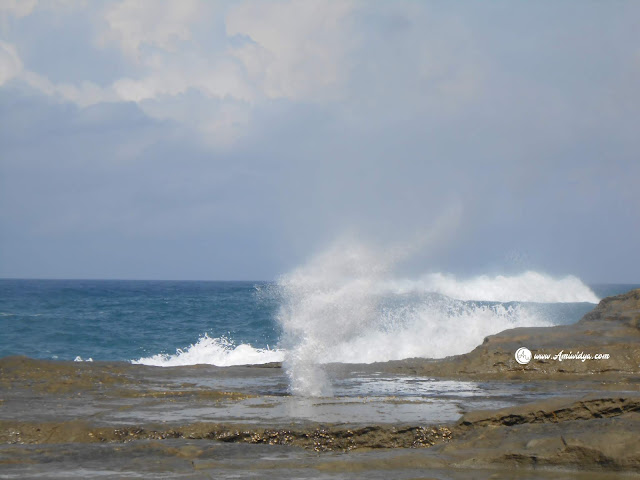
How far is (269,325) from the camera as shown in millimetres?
29938

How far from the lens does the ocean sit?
1316 centimetres

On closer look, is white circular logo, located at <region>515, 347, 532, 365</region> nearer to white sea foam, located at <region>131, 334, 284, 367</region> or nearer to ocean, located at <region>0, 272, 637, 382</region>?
ocean, located at <region>0, 272, 637, 382</region>

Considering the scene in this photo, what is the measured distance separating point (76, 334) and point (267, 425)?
67.0 feet

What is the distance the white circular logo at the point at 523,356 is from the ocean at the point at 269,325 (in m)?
3.17

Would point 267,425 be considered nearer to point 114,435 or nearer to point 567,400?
point 114,435

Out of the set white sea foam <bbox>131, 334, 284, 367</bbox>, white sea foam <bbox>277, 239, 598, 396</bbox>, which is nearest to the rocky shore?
white sea foam <bbox>277, 239, 598, 396</bbox>

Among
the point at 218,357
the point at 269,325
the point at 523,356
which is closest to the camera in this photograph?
the point at 523,356

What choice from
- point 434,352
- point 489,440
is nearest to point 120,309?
point 434,352

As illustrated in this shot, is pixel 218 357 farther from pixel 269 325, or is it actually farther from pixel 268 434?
pixel 268 434

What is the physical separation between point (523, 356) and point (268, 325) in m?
19.8

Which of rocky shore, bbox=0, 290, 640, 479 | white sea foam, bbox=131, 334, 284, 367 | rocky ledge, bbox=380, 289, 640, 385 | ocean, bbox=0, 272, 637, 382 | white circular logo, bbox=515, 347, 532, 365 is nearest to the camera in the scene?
rocky shore, bbox=0, 290, 640, 479

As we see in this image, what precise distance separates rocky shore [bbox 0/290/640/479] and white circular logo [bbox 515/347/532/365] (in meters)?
0.93

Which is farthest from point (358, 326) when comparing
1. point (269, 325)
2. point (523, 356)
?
point (269, 325)

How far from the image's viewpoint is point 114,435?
627cm
